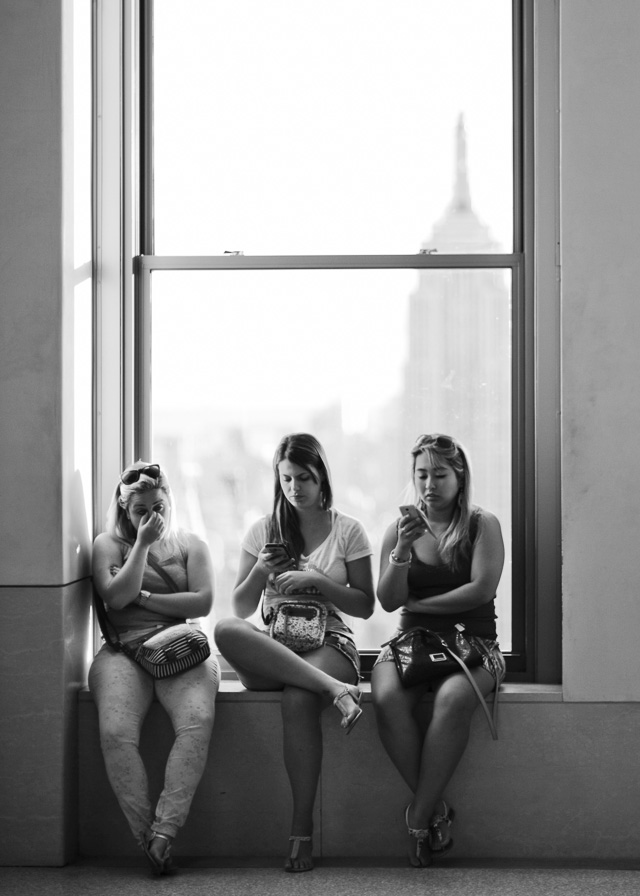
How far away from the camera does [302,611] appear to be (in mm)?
3305

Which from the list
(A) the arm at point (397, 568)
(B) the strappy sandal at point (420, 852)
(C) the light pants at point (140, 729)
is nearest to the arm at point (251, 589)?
(C) the light pants at point (140, 729)

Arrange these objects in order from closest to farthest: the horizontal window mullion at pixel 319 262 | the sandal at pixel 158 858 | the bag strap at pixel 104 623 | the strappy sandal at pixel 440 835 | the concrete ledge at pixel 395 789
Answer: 1. the sandal at pixel 158 858
2. the strappy sandal at pixel 440 835
3. the concrete ledge at pixel 395 789
4. the bag strap at pixel 104 623
5. the horizontal window mullion at pixel 319 262

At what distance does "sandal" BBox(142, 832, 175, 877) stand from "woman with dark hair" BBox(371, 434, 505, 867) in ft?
2.44

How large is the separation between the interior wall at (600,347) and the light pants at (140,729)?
121cm

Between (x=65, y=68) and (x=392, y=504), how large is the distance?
1.90m

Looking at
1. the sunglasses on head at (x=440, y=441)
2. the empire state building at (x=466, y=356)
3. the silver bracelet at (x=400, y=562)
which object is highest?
the empire state building at (x=466, y=356)

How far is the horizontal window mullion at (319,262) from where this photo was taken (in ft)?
12.0

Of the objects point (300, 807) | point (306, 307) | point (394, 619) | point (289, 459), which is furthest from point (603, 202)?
point (300, 807)

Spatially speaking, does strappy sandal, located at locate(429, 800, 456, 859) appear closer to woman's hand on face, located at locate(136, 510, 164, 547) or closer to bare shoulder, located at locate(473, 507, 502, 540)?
bare shoulder, located at locate(473, 507, 502, 540)

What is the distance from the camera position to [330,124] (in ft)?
12.2

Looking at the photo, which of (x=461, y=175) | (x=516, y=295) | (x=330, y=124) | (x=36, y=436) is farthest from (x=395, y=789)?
(x=330, y=124)

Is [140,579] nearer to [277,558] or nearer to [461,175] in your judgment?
[277,558]

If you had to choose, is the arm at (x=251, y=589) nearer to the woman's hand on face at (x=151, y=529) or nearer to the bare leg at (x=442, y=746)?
the woman's hand on face at (x=151, y=529)

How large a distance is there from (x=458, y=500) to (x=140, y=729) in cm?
131
